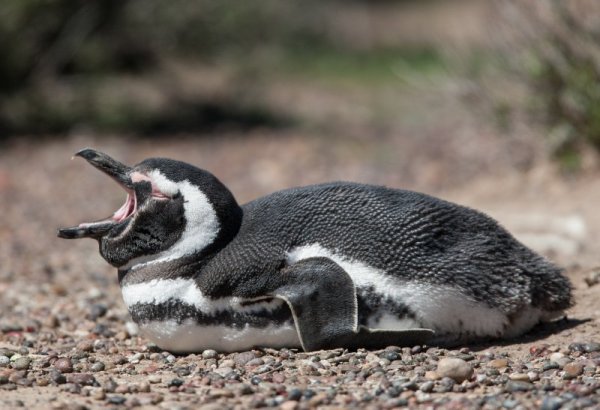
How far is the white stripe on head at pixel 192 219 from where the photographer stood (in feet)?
14.1

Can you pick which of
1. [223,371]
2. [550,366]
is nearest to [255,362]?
[223,371]

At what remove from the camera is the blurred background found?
27.3 feet

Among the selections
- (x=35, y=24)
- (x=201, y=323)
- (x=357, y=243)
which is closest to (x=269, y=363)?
(x=201, y=323)

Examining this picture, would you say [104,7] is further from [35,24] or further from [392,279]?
[392,279]

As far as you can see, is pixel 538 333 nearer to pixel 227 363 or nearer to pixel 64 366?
pixel 227 363

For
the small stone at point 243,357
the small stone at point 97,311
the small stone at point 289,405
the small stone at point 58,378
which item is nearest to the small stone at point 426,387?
the small stone at point 289,405

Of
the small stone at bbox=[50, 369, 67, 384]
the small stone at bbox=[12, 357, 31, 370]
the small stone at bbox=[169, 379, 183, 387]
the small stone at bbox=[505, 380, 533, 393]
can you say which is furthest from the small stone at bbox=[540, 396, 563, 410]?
the small stone at bbox=[12, 357, 31, 370]

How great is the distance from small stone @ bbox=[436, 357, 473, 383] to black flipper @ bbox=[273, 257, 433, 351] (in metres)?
0.26

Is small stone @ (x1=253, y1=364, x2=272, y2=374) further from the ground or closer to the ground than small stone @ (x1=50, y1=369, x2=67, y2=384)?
further from the ground

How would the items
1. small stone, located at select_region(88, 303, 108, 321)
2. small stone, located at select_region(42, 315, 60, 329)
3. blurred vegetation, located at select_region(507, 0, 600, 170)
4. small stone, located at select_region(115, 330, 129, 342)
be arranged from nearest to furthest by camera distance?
small stone, located at select_region(115, 330, 129, 342) < small stone, located at select_region(42, 315, 60, 329) < small stone, located at select_region(88, 303, 108, 321) < blurred vegetation, located at select_region(507, 0, 600, 170)

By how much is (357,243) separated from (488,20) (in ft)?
17.6

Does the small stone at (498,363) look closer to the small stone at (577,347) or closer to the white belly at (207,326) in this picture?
the small stone at (577,347)

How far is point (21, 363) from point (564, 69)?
5.53m

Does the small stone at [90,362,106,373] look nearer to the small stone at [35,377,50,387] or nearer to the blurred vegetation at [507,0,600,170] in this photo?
the small stone at [35,377,50,387]
